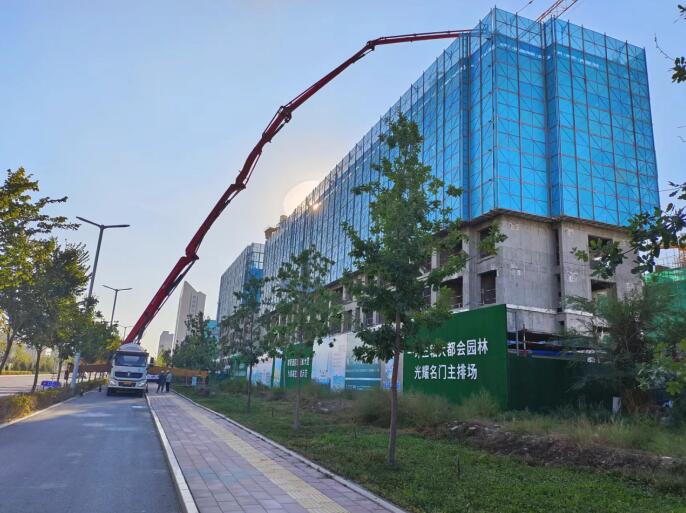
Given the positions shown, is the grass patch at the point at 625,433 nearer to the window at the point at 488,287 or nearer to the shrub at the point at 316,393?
the shrub at the point at 316,393

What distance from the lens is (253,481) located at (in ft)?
28.7

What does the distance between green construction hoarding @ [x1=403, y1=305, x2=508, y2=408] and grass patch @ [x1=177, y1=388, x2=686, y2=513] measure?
525cm

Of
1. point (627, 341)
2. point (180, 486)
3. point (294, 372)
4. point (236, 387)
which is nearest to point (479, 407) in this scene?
point (627, 341)

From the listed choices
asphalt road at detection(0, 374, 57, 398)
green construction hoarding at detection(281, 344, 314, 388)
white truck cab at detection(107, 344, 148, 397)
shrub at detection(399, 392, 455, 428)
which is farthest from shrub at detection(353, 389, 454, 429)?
asphalt road at detection(0, 374, 57, 398)

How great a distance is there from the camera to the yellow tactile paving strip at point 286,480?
7.27 meters

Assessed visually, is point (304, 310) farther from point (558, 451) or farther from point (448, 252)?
point (448, 252)

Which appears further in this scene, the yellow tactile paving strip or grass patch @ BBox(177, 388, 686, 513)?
grass patch @ BBox(177, 388, 686, 513)

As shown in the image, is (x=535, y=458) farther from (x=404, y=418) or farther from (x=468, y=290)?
(x=468, y=290)

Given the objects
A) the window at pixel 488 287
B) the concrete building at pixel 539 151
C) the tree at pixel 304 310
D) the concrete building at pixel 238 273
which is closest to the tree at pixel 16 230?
the tree at pixel 304 310

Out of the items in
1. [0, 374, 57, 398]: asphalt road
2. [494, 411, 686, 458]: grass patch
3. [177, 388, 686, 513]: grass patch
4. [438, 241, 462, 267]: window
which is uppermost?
[438, 241, 462, 267]: window

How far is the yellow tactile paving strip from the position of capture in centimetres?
727

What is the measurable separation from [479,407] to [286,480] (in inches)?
414

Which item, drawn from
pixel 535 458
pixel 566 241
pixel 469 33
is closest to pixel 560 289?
pixel 566 241

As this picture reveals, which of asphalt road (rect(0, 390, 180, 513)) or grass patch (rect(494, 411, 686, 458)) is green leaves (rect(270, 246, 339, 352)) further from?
grass patch (rect(494, 411, 686, 458))
